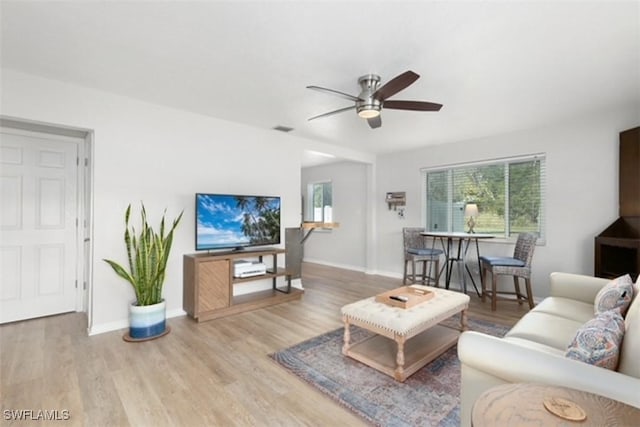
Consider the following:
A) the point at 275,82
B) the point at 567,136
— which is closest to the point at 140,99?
the point at 275,82

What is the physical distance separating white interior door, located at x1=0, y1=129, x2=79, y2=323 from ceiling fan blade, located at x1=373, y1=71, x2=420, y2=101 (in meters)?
3.62

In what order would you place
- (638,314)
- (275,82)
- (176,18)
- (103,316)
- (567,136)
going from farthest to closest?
(567,136) → (103,316) → (275,82) → (176,18) → (638,314)

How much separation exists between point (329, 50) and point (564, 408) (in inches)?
89.2

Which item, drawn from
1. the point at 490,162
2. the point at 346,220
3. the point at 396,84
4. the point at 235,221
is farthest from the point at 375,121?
the point at 346,220

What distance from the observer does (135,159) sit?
3135 mm

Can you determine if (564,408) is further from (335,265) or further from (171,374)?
(335,265)

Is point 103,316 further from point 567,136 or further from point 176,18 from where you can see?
point 567,136

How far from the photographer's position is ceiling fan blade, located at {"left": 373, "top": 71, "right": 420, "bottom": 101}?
1.93 meters

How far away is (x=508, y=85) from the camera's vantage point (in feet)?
8.84

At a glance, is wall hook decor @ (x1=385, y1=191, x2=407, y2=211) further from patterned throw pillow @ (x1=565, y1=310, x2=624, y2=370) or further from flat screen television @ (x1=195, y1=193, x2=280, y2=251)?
patterned throw pillow @ (x1=565, y1=310, x2=624, y2=370)

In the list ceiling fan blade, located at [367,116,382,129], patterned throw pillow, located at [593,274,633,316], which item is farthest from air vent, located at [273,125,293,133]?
patterned throw pillow, located at [593,274,633,316]

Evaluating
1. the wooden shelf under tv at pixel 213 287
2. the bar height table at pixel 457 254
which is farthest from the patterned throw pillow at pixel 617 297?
the wooden shelf under tv at pixel 213 287

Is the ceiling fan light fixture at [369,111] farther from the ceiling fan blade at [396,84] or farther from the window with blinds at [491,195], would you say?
the window with blinds at [491,195]

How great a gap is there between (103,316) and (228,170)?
2091mm
